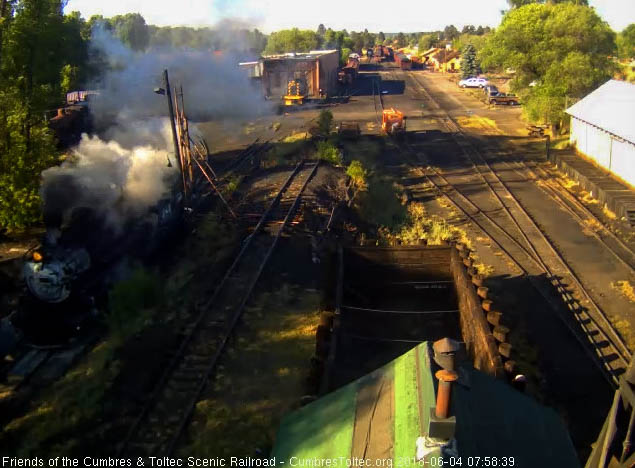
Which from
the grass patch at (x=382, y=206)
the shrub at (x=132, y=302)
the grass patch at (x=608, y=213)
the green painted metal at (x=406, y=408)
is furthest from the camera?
the grass patch at (x=382, y=206)

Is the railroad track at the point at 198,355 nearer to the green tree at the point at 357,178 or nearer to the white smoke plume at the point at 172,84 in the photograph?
the green tree at the point at 357,178

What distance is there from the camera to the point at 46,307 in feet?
33.7

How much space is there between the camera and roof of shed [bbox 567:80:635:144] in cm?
2111

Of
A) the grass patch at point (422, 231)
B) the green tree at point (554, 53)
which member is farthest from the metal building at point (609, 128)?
the grass patch at point (422, 231)

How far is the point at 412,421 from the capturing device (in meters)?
4.55

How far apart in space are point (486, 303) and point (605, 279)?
5.87m

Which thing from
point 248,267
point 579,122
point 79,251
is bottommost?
point 248,267

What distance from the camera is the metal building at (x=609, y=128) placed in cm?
2052

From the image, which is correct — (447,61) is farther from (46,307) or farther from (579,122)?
(46,307)

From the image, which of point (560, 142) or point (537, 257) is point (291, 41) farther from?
point (537, 257)

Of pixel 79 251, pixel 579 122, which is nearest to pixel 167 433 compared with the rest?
pixel 79 251

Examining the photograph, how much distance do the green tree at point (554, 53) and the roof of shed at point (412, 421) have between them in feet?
87.4

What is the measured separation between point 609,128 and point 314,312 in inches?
626

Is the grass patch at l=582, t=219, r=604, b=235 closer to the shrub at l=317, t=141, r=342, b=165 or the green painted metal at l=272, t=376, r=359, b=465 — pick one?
the shrub at l=317, t=141, r=342, b=165
